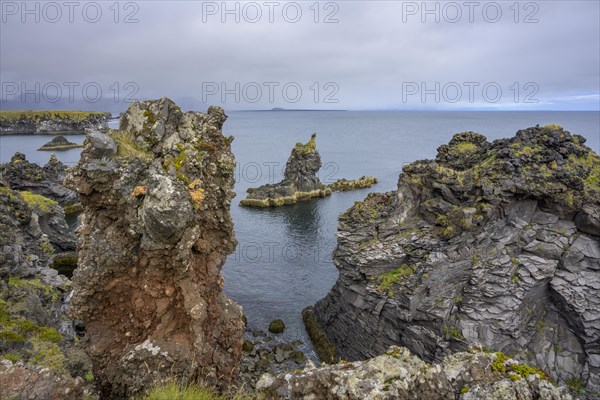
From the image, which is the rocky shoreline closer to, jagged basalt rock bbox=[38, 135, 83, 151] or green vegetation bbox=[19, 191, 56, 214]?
green vegetation bbox=[19, 191, 56, 214]

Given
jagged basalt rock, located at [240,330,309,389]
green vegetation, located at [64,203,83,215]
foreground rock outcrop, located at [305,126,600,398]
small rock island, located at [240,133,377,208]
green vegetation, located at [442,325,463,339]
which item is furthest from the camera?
small rock island, located at [240,133,377,208]

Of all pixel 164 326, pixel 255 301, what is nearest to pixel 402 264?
pixel 255 301

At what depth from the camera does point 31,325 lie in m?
16.8

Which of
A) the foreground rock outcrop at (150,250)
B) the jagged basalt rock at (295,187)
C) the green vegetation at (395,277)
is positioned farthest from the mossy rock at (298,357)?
the jagged basalt rock at (295,187)

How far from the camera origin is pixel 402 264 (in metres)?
30.9

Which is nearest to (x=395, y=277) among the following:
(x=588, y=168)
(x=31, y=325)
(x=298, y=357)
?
(x=298, y=357)

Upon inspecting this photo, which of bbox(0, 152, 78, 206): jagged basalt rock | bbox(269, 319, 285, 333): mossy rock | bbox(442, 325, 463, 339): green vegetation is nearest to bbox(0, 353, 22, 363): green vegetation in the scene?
bbox(442, 325, 463, 339): green vegetation

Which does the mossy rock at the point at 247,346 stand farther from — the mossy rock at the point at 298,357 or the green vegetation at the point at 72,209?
the green vegetation at the point at 72,209

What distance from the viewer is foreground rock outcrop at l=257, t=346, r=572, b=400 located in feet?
32.2

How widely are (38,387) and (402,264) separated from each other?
25.2 metres

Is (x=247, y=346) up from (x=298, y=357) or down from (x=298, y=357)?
up

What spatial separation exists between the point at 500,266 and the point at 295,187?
59.4 m

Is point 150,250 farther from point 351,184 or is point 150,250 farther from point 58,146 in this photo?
point 58,146

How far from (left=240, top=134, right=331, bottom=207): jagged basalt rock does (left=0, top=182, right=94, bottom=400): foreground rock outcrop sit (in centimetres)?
4930
